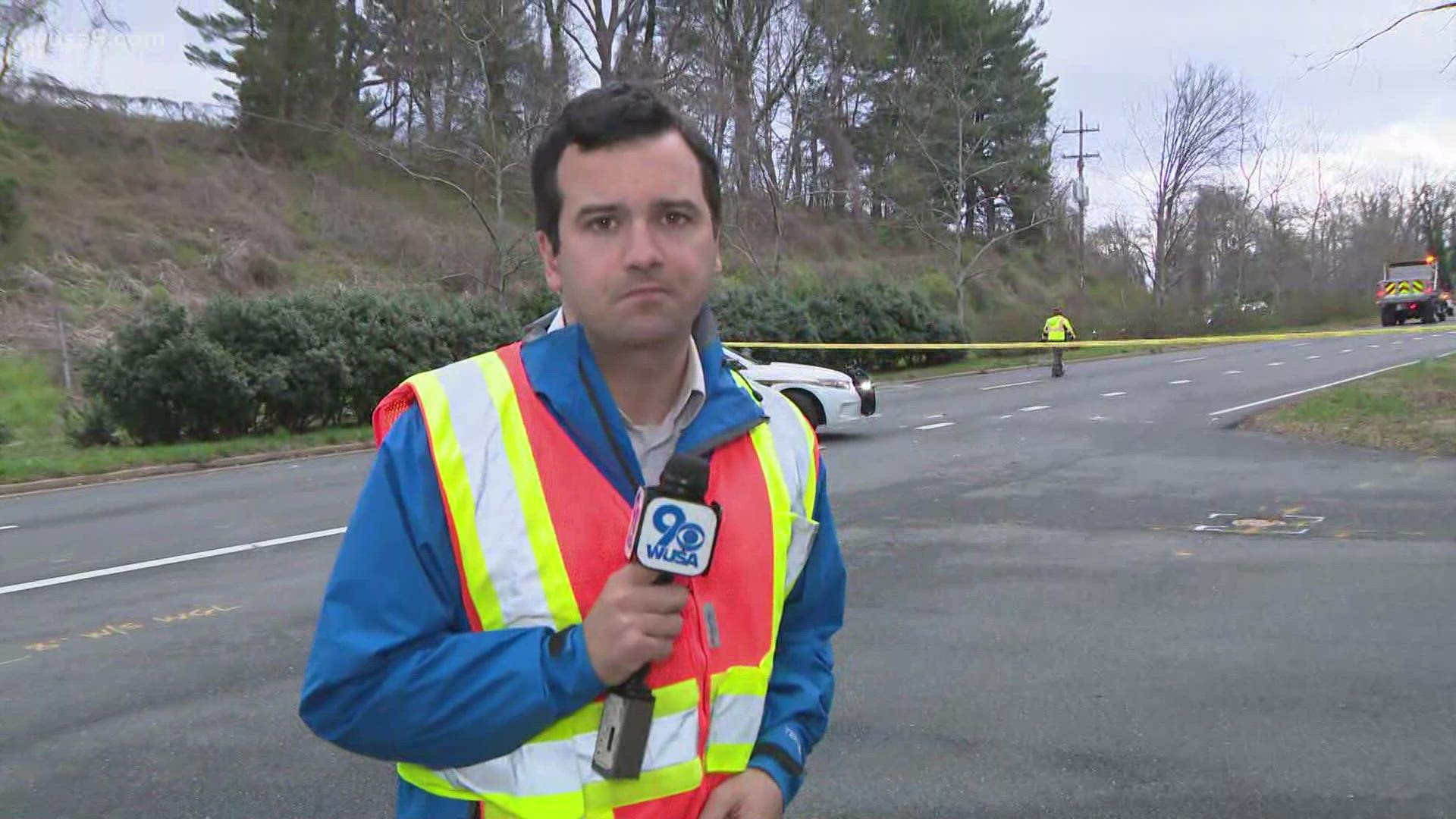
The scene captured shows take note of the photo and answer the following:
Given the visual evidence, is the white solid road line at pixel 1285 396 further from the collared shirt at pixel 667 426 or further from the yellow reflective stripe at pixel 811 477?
the collared shirt at pixel 667 426

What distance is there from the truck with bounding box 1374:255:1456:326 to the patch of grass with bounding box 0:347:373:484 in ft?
151

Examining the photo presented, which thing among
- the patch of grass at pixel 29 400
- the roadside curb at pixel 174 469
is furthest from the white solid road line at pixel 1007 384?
the patch of grass at pixel 29 400

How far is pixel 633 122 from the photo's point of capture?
5.81 ft

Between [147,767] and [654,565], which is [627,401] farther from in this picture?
[147,767]

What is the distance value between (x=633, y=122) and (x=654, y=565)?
67cm

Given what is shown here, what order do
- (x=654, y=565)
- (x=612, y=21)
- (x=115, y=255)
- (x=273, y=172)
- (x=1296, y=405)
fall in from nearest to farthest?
(x=654, y=565) < (x=1296, y=405) < (x=115, y=255) < (x=612, y=21) < (x=273, y=172)

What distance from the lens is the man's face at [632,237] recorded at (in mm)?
1770

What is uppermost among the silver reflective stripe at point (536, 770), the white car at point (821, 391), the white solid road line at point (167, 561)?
the silver reflective stripe at point (536, 770)

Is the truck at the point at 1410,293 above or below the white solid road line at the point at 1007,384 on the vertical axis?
above

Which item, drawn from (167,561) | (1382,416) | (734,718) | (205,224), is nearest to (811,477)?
(734,718)

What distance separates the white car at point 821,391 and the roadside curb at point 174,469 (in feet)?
20.3

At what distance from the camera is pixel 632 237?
1.76 m

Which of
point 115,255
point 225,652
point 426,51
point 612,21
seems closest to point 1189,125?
point 612,21

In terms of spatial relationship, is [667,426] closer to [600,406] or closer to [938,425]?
[600,406]
